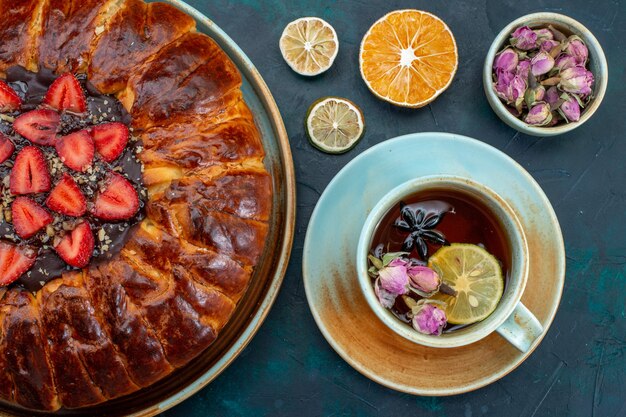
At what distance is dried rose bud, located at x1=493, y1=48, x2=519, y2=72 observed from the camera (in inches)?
107

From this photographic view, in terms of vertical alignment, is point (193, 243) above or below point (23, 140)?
below

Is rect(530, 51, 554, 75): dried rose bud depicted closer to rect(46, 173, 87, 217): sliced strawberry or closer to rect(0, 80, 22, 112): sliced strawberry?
rect(46, 173, 87, 217): sliced strawberry

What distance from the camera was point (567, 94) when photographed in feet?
8.80

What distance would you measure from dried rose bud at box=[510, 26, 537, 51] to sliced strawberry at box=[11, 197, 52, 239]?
1.95m

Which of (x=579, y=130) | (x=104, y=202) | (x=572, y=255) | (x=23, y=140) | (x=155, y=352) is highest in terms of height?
(x=23, y=140)

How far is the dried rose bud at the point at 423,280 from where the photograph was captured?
229 cm

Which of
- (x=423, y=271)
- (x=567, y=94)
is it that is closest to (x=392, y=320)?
(x=423, y=271)

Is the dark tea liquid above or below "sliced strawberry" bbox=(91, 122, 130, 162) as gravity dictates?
below

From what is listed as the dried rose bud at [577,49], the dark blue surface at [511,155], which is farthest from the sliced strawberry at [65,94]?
the dried rose bud at [577,49]

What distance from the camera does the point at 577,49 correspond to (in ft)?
8.86

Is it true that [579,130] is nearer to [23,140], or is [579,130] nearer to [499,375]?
[499,375]

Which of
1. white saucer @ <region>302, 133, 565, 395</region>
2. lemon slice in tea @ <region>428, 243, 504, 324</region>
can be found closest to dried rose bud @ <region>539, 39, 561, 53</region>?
white saucer @ <region>302, 133, 565, 395</region>

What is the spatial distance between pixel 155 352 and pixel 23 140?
854mm

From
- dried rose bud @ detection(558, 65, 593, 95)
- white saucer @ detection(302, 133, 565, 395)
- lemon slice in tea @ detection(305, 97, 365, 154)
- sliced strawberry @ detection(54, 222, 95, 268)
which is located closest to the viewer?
sliced strawberry @ detection(54, 222, 95, 268)
